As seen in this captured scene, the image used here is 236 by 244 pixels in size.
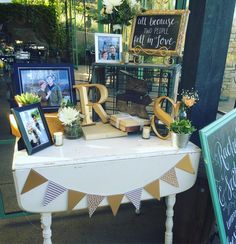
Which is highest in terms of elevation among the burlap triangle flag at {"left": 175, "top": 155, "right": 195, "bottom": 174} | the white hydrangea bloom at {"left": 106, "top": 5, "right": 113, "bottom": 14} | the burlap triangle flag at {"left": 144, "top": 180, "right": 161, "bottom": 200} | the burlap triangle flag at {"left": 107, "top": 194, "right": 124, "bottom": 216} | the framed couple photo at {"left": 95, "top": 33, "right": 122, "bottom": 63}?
the white hydrangea bloom at {"left": 106, "top": 5, "right": 113, "bottom": 14}

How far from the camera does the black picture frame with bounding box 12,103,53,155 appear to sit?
4.18 ft

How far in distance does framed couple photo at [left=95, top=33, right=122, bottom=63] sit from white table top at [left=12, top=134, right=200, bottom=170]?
0.55m

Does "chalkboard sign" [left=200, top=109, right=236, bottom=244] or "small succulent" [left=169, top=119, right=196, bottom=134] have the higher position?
"small succulent" [left=169, top=119, right=196, bottom=134]

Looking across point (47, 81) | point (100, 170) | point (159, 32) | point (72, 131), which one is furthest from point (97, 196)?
point (159, 32)

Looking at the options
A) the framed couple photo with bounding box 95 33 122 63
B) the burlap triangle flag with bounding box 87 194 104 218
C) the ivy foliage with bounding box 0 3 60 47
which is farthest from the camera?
the ivy foliage with bounding box 0 3 60 47

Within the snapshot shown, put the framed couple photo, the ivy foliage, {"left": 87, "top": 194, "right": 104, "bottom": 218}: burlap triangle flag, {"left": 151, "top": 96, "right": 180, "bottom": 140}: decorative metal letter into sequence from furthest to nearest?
the ivy foliage < the framed couple photo < {"left": 151, "top": 96, "right": 180, "bottom": 140}: decorative metal letter < {"left": 87, "top": 194, "right": 104, "bottom": 218}: burlap triangle flag

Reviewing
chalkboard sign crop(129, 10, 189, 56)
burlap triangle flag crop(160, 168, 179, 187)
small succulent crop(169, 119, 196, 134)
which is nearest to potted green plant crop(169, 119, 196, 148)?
small succulent crop(169, 119, 196, 134)

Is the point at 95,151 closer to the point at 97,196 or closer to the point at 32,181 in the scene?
the point at 97,196

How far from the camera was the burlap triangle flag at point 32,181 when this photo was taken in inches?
47.3

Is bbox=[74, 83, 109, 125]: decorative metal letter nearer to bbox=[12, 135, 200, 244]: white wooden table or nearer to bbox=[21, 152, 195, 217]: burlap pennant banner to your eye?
bbox=[12, 135, 200, 244]: white wooden table

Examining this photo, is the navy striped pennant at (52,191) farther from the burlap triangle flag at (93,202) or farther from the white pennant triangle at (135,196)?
the white pennant triangle at (135,196)

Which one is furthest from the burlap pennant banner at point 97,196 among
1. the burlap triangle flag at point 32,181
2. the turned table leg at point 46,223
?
the turned table leg at point 46,223

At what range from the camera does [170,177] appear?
1420mm

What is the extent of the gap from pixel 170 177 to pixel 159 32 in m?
0.89
